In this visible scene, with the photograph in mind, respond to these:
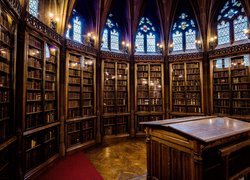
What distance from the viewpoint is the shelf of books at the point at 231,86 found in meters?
6.75

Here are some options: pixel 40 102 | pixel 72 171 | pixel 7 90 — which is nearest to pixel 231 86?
pixel 72 171

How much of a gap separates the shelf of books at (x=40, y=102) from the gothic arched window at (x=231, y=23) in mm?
7253

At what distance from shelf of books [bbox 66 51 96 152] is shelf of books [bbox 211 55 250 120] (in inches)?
215

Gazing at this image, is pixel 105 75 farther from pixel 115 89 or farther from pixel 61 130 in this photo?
pixel 61 130

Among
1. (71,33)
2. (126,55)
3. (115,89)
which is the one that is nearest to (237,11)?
(126,55)

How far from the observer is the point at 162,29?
835 cm

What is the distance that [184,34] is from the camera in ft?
28.0

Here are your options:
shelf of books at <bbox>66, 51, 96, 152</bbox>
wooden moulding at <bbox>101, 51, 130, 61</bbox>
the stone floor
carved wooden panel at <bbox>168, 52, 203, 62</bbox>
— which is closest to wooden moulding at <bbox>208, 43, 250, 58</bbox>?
carved wooden panel at <bbox>168, 52, 203, 62</bbox>

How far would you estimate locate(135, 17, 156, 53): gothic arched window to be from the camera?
868 centimetres

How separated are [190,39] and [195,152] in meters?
7.18

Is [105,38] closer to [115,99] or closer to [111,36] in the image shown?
[111,36]

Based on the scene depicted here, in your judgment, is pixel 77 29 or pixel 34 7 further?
pixel 77 29

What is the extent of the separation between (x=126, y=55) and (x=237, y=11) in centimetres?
525

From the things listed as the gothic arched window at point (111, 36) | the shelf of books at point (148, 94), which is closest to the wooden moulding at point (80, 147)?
the shelf of books at point (148, 94)
